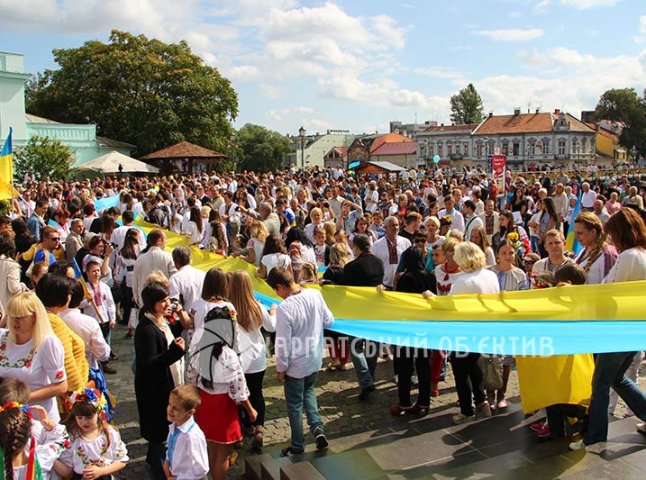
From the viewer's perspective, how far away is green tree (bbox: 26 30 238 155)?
46094 millimetres

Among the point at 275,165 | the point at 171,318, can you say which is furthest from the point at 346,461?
the point at 275,165

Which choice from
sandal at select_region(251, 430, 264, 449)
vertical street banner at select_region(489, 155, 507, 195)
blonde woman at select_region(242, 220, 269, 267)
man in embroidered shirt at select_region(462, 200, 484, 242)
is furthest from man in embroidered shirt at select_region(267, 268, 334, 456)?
vertical street banner at select_region(489, 155, 507, 195)

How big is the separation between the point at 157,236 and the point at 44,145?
27100 mm

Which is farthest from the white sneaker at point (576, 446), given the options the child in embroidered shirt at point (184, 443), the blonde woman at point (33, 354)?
the blonde woman at point (33, 354)

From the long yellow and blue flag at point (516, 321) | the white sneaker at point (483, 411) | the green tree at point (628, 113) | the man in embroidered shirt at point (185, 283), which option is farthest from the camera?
the green tree at point (628, 113)

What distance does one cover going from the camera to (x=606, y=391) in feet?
16.1

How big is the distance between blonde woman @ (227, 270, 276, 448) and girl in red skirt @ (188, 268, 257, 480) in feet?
1.07

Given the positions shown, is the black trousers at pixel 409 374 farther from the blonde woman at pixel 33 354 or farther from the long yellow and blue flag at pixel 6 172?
the long yellow and blue flag at pixel 6 172

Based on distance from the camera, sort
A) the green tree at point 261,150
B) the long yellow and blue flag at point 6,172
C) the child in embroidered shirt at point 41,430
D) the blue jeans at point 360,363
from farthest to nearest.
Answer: the green tree at point 261,150, the long yellow and blue flag at point 6,172, the blue jeans at point 360,363, the child in embroidered shirt at point 41,430

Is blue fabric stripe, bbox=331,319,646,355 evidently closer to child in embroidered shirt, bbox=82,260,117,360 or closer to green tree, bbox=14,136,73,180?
child in embroidered shirt, bbox=82,260,117,360

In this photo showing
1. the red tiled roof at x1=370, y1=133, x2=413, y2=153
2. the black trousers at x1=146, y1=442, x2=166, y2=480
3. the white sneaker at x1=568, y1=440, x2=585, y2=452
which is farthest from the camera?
the red tiled roof at x1=370, y1=133, x2=413, y2=153

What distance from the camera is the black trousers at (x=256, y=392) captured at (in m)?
5.42

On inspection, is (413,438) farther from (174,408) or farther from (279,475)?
(174,408)

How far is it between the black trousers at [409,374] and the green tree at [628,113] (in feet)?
286
